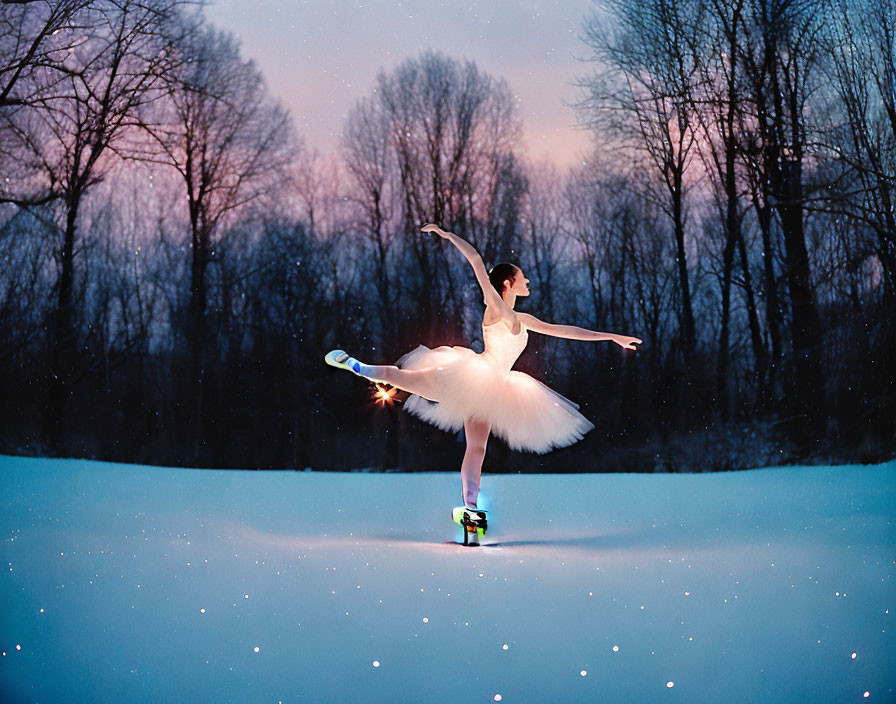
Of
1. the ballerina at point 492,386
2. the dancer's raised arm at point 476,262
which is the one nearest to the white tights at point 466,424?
the ballerina at point 492,386

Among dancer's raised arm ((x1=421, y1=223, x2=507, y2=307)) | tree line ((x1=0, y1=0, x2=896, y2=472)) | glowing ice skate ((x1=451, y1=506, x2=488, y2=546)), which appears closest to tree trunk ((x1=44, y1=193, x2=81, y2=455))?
tree line ((x1=0, y1=0, x2=896, y2=472))

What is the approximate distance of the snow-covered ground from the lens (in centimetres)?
128

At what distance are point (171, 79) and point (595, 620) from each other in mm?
4020

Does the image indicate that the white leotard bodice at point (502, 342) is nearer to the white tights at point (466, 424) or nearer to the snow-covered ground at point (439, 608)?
the white tights at point (466, 424)

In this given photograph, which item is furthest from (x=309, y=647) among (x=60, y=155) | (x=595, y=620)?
(x=60, y=155)

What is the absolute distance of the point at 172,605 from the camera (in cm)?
158

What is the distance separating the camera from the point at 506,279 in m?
2.50

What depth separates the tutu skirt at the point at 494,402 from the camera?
2.42 m

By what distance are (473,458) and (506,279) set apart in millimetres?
576

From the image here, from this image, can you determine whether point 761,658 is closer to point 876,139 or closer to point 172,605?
point 172,605

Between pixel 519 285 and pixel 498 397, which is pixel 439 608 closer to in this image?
pixel 498 397

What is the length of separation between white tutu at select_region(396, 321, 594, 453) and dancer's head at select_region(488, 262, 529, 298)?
135 mm

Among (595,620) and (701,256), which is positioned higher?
(701,256)

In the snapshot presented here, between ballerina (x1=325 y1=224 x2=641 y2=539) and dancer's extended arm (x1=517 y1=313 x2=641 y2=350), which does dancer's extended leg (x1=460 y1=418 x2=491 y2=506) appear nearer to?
ballerina (x1=325 y1=224 x2=641 y2=539)
